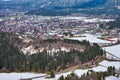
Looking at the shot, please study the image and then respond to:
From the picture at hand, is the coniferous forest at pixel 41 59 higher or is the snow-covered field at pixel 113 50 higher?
the coniferous forest at pixel 41 59

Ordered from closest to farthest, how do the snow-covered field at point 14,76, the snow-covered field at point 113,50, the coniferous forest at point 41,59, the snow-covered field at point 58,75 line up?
the snow-covered field at point 58,75, the snow-covered field at point 14,76, the coniferous forest at point 41,59, the snow-covered field at point 113,50

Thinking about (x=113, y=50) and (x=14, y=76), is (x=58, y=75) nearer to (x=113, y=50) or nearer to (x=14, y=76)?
(x=14, y=76)

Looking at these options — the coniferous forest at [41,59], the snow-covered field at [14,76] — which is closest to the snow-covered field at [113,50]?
the coniferous forest at [41,59]

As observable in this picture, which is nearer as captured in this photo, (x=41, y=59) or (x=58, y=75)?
(x=58, y=75)

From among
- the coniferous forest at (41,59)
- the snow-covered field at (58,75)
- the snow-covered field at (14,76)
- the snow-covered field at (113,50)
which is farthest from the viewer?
the snow-covered field at (113,50)

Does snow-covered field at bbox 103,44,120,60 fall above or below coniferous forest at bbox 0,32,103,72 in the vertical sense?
below

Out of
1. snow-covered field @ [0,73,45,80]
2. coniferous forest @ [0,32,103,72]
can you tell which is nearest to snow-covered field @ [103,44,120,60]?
coniferous forest @ [0,32,103,72]

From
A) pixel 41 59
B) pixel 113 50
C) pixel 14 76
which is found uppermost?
pixel 41 59

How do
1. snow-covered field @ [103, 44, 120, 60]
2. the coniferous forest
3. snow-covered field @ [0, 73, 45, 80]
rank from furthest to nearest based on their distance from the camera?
snow-covered field @ [103, 44, 120, 60] → the coniferous forest → snow-covered field @ [0, 73, 45, 80]

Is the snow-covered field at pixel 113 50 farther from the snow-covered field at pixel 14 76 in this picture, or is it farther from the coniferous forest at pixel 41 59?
the snow-covered field at pixel 14 76

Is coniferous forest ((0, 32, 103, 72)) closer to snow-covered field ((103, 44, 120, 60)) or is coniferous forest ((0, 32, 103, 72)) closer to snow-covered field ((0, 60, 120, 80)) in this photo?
snow-covered field ((103, 44, 120, 60))

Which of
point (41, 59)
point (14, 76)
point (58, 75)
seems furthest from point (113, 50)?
→ point (14, 76)

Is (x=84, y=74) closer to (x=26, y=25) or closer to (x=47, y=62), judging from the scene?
(x=47, y=62)
